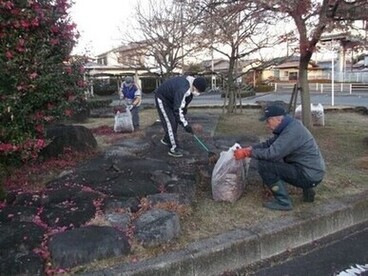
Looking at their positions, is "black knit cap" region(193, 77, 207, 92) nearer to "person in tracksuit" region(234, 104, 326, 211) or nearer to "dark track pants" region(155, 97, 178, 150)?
"dark track pants" region(155, 97, 178, 150)

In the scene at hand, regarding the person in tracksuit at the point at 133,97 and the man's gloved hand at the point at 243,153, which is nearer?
the man's gloved hand at the point at 243,153

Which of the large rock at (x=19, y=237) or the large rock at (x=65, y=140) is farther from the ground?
the large rock at (x=65, y=140)

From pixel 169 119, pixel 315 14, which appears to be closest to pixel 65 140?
pixel 169 119

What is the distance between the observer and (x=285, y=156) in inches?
164

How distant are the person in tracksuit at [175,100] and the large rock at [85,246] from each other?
251 centimetres

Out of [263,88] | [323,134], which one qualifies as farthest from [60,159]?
[263,88]

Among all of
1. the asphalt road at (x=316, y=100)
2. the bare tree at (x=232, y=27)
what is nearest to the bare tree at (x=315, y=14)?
the bare tree at (x=232, y=27)

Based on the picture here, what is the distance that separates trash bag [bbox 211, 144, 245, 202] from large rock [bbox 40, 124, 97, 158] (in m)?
2.79

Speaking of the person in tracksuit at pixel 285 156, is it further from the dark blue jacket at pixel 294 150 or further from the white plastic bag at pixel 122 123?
the white plastic bag at pixel 122 123

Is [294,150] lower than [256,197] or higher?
higher

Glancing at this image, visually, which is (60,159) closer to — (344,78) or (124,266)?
(124,266)

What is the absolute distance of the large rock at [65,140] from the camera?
6051mm

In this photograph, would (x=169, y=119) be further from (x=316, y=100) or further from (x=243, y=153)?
(x=316, y=100)

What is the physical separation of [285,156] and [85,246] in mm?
2177
